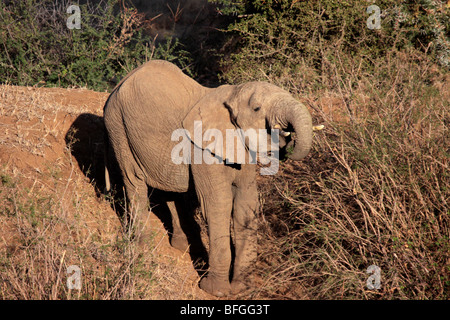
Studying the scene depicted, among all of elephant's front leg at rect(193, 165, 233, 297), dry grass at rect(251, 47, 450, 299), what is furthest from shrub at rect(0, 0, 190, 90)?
dry grass at rect(251, 47, 450, 299)

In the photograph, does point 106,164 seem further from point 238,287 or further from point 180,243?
point 238,287

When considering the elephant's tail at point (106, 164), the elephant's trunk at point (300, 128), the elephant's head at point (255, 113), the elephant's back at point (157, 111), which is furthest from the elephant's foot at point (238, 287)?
the elephant's tail at point (106, 164)

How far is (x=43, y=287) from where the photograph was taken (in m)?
3.89

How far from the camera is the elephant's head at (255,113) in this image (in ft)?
13.8

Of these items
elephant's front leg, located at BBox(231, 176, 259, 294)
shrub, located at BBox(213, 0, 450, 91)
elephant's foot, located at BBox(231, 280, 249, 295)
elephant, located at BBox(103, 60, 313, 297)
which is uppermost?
shrub, located at BBox(213, 0, 450, 91)

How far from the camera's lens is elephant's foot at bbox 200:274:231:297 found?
17.0 ft

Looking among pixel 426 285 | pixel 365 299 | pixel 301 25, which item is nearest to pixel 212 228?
pixel 365 299

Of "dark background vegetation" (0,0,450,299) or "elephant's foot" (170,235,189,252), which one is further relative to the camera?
"elephant's foot" (170,235,189,252)

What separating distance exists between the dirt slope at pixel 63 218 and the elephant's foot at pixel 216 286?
0.35 feet

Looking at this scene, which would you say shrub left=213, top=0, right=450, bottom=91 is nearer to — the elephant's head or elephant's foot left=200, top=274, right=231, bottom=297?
the elephant's head

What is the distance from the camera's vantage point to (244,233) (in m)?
5.27

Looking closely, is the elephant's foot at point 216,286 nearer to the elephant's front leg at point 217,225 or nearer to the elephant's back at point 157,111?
the elephant's front leg at point 217,225

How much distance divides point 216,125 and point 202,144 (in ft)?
0.74

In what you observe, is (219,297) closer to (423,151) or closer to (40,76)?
(423,151)
